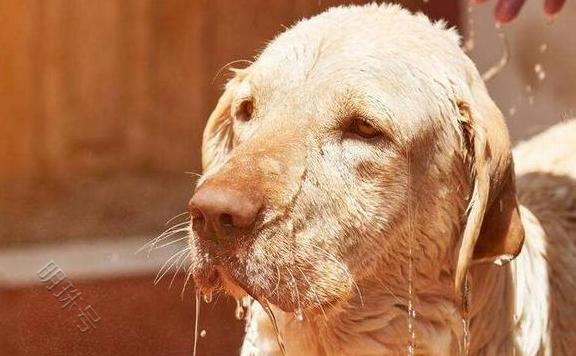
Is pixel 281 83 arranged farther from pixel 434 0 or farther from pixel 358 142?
pixel 434 0

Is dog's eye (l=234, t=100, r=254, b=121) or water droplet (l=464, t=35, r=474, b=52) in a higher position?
dog's eye (l=234, t=100, r=254, b=121)

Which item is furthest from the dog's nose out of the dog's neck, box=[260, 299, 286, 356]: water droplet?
the dog's neck

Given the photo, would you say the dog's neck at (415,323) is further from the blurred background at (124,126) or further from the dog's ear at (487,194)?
the blurred background at (124,126)

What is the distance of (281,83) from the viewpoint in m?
3.73

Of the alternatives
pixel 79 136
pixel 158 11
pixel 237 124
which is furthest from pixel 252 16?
pixel 237 124

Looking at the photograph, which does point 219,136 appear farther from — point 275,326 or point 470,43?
point 470,43

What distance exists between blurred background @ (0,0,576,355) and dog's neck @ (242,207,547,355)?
1.91 metres

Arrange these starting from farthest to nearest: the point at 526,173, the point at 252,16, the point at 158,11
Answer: the point at 158,11, the point at 252,16, the point at 526,173

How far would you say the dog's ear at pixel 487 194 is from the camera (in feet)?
12.0

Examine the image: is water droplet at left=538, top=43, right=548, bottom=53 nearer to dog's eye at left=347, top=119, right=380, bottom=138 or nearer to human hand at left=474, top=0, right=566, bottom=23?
human hand at left=474, top=0, right=566, bottom=23

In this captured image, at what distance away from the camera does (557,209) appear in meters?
4.38

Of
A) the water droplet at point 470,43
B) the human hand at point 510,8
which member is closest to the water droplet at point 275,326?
the human hand at point 510,8

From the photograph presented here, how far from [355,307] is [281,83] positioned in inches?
29.8

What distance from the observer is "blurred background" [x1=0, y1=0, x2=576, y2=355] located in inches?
232
